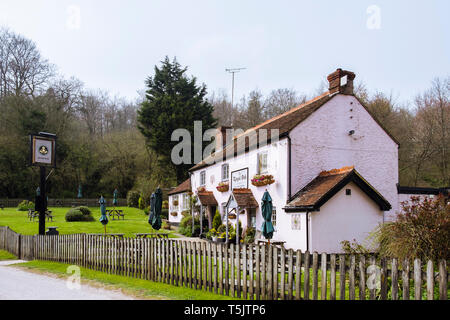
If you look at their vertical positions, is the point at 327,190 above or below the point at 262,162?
below

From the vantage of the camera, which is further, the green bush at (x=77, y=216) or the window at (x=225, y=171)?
the green bush at (x=77, y=216)

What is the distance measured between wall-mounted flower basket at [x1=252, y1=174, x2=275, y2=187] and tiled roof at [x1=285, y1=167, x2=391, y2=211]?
5.79 ft

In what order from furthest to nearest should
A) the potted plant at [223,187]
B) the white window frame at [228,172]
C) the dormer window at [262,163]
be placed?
the white window frame at [228,172] → the potted plant at [223,187] → the dormer window at [262,163]

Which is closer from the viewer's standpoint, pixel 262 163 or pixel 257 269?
pixel 257 269

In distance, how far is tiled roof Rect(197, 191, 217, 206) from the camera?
26.8m

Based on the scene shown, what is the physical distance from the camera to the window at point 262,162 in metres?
20.9

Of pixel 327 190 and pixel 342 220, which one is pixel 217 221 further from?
pixel 327 190

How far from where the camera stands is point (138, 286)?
9875 millimetres

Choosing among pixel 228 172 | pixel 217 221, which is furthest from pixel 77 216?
pixel 228 172

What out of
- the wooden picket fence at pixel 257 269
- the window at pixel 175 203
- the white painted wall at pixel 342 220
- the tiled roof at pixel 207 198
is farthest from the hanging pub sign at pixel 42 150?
the window at pixel 175 203

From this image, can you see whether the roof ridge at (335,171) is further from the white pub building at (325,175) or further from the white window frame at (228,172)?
the white window frame at (228,172)

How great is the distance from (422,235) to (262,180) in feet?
37.0

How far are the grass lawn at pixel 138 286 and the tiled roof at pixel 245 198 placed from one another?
32.6 ft

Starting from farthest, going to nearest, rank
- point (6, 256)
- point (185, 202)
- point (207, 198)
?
1. point (185, 202)
2. point (207, 198)
3. point (6, 256)
